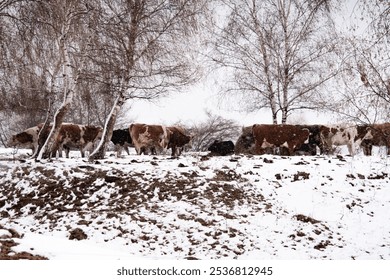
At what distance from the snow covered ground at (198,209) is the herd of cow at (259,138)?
3.39 metres

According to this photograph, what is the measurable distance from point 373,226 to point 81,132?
11.7 metres

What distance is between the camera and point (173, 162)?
942 centimetres

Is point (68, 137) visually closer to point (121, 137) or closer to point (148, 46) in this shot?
point (121, 137)

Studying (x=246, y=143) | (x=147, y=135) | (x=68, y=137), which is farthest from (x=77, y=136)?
(x=246, y=143)

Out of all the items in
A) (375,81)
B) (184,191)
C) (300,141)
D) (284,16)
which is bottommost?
(184,191)

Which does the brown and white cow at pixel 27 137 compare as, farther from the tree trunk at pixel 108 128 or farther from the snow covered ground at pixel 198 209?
the snow covered ground at pixel 198 209

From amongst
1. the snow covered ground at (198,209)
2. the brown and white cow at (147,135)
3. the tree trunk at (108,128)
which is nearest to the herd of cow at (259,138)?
the brown and white cow at (147,135)

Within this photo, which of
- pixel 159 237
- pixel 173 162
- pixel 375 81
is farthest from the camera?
pixel 173 162

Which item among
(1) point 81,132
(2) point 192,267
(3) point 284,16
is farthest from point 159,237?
(3) point 284,16

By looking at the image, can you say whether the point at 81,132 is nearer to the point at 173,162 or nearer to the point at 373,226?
the point at 173,162

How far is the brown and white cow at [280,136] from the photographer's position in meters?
13.0

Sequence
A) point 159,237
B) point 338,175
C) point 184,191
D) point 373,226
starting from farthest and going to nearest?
point 338,175, point 184,191, point 373,226, point 159,237

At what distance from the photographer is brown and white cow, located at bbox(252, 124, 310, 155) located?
42.7ft

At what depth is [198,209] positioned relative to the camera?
6.55 metres
